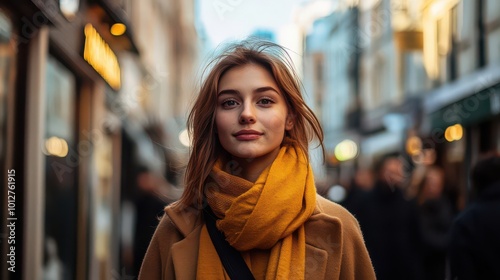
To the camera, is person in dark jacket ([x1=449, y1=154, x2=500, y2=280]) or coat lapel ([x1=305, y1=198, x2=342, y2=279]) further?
person in dark jacket ([x1=449, y1=154, x2=500, y2=280])

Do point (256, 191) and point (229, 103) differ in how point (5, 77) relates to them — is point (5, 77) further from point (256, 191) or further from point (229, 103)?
point (256, 191)

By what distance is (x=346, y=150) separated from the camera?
1223 inches

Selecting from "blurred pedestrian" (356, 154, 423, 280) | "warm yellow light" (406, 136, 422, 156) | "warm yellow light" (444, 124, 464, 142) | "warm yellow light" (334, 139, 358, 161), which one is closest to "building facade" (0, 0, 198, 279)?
"blurred pedestrian" (356, 154, 423, 280)

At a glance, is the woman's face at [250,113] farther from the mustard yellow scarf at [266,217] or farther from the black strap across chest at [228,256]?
the black strap across chest at [228,256]

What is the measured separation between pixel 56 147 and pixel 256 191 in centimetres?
541

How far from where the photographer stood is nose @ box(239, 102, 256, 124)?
2.80 metres

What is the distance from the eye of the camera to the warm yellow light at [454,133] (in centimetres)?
1653

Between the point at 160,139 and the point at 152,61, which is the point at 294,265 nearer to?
the point at 152,61

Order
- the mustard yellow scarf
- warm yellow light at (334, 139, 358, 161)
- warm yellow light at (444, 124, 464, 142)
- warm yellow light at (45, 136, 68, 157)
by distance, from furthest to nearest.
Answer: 1. warm yellow light at (334, 139, 358, 161)
2. warm yellow light at (444, 124, 464, 142)
3. warm yellow light at (45, 136, 68, 157)
4. the mustard yellow scarf

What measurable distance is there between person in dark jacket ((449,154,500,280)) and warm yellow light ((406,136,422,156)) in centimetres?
1467

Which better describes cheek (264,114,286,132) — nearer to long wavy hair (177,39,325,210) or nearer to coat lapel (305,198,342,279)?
long wavy hair (177,39,325,210)

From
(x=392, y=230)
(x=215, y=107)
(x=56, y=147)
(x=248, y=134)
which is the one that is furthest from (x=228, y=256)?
(x=392, y=230)

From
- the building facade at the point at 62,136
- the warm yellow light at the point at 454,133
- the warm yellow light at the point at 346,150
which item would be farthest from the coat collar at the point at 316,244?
the warm yellow light at the point at 346,150

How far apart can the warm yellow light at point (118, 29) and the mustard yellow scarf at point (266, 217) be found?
6.64 meters
